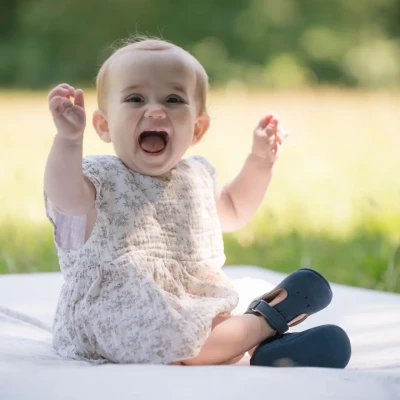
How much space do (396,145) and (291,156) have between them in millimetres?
673

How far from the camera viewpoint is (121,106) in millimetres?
1556

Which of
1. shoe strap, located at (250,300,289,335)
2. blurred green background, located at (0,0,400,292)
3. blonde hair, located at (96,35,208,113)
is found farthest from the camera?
blurred green background, located at (0,0,400,292)

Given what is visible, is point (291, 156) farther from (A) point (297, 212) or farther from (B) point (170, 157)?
(B) point (170, 157)

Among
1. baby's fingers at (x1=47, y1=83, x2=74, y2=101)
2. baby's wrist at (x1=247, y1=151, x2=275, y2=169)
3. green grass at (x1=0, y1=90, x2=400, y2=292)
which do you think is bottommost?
green grass at (x1=0, y1=90, x2=400, y2=292)

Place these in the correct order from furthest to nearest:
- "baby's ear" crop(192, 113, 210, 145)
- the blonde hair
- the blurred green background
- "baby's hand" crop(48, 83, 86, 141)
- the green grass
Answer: the blurred green background
the green grass
"baby's ear" crop(192, 113, 210, 145)
the blonde hair
"baby's hand" crop(48, 83, 86, 141)

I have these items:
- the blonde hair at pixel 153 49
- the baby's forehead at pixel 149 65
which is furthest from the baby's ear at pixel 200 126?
the baby's forehead at pixel 149 65

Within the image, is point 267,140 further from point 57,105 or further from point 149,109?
point 57,105

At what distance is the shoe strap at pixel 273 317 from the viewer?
1.50m

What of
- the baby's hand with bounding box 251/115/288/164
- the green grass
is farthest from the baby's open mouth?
the green grass

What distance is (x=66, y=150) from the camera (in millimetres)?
1385

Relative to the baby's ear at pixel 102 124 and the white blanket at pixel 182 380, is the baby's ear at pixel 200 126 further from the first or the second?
the white blanket at pixel 182 380

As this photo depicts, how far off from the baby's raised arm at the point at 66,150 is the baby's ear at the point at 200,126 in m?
0.37

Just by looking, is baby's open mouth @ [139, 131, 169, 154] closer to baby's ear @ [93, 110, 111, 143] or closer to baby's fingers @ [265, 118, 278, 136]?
baby's ear @ [93, 110, 111, 143]

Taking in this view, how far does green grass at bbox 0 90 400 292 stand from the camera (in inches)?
112
